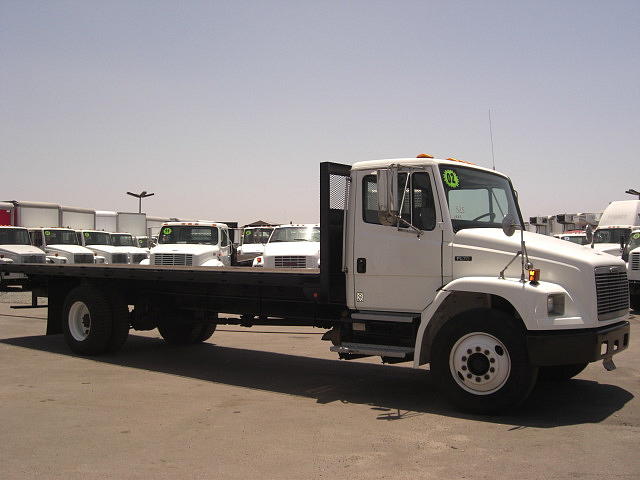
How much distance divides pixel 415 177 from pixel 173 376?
4117mm

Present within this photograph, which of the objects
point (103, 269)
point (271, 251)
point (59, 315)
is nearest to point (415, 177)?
point (103, 269)

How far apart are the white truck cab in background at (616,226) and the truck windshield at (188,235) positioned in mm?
10334

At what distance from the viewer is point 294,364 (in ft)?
32.0

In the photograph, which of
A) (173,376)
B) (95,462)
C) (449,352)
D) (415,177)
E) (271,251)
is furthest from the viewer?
(271,251)

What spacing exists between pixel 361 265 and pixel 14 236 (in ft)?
58.3

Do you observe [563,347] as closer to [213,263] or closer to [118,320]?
→ [118,320]

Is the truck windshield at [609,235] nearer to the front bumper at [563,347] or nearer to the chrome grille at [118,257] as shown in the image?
the front bumper at [563,347]

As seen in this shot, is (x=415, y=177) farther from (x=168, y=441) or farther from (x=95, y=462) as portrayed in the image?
(x=95, y=462)

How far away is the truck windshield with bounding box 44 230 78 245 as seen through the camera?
76.3 feet

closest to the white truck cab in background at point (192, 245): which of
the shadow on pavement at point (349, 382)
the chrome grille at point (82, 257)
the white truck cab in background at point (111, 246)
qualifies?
the shadow on pavement at point (349, 382)

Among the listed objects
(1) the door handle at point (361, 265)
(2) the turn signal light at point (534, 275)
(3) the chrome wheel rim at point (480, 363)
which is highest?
(1) the door handle at point (361, 265)

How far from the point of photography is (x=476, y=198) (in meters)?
7.50

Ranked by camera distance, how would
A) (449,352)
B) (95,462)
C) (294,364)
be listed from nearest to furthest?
1. (95,462)
2. (449,352)
3. (294,364)

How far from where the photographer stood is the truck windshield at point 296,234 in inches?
678
